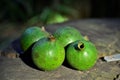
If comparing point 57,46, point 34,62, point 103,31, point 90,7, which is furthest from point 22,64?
point 90,7

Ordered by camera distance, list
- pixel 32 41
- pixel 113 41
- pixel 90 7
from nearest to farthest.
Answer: pixel 32 41 < pixel 113 41 < pixel 90 7

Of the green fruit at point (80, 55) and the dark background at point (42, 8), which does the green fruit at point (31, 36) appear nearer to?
the green fruit at point (80, 55)

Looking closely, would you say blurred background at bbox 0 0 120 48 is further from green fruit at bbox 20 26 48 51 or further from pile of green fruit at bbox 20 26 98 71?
pile of green fruit at bbox 20 26 98 71

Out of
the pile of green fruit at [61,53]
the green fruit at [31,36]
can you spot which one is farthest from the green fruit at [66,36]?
the green fruit at [31,36]

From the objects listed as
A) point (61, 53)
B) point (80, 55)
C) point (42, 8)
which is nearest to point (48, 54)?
point (61, 53)

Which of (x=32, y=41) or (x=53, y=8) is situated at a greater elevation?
(x=53, y=8)

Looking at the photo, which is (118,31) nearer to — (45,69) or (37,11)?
(45,69)
